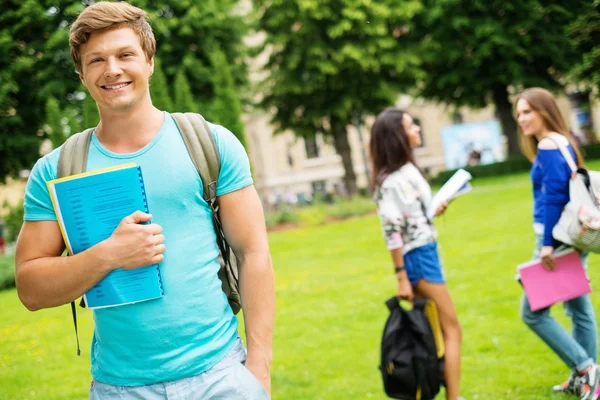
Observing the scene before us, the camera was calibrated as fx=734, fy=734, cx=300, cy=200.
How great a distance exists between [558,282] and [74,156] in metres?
3.85

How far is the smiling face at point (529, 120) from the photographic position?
5.29 m

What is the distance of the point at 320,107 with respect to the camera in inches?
1234

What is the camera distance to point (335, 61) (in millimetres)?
29719

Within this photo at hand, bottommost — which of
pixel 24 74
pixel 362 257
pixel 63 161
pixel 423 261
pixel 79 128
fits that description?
pixel 362 257

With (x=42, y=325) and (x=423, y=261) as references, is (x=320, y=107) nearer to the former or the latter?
(x=42, y=325)

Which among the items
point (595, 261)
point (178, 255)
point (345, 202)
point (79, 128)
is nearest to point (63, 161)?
point (178, 255)

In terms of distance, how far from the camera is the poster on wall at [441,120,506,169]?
1321 inches

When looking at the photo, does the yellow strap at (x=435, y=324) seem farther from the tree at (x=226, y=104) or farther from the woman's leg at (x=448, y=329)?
the tree at (x=226, y=104)

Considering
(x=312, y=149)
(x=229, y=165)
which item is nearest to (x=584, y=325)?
(x=229, y=165)

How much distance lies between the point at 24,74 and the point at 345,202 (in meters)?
11.5

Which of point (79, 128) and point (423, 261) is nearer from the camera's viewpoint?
point (423, 261)

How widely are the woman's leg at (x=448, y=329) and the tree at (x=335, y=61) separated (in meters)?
24.4

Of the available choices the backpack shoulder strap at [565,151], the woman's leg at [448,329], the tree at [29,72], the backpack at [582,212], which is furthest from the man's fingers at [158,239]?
the tree at [29,72]

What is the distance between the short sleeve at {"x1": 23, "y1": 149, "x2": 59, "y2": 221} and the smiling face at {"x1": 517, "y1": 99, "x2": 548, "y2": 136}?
3811 millimetres
